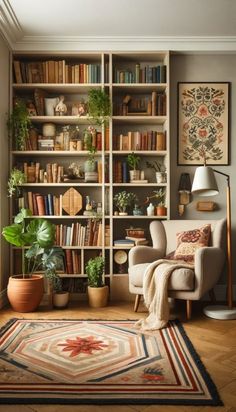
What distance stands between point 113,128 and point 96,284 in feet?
6.11

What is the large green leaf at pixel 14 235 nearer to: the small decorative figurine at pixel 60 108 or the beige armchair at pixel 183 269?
the beige armchair at pixel 183 269

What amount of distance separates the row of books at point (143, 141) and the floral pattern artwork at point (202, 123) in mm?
280

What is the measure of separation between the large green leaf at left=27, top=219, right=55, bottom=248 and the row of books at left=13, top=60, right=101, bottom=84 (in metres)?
1.69

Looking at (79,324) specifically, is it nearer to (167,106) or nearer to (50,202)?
(50,202)

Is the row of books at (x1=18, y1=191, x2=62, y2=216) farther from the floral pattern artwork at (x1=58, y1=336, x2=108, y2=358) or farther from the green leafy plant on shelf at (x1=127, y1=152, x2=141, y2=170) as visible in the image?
the floral pattern artwork at (x1=58, y1=336, x2=108, y2=358)

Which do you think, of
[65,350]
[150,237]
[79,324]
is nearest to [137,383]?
[65,350]

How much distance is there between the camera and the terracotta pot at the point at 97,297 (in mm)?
4402

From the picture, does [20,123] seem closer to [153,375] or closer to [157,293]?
[157,293]

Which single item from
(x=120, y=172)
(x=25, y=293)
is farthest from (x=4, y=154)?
(x=25, y=293)

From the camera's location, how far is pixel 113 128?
505 centimetres

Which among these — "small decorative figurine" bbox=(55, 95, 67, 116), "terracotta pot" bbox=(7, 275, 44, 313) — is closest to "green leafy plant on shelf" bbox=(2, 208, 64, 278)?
"terracotta pot" bbox=(7, 275, 44, 313)

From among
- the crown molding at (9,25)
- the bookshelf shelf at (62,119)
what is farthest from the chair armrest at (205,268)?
the crown molding at (9,25)

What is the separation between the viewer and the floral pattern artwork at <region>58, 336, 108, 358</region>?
2943 millimetres

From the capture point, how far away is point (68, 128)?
16.4ft
